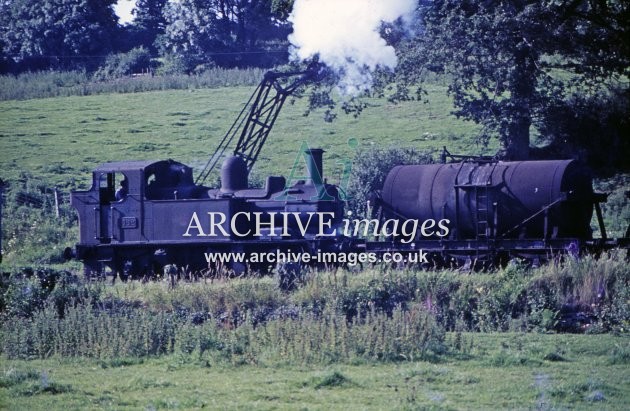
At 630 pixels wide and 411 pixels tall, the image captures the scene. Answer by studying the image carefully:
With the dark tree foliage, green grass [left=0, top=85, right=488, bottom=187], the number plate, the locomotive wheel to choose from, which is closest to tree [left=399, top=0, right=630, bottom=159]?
green grass [left=0, top=85, right=488, bottom=187]

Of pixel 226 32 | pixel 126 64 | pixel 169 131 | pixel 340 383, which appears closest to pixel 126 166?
pixel 226 32

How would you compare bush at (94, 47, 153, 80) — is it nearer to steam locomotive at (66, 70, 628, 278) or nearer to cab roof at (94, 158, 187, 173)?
cab roof at (94, 158, 187, 173)

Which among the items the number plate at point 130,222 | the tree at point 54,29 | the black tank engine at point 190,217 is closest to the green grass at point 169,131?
the tree at point 54,29

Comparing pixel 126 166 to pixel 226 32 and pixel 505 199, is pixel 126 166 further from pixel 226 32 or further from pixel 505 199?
pixel 505 199

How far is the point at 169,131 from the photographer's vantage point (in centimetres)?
3344

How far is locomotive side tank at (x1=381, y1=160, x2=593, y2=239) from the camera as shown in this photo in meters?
19.5

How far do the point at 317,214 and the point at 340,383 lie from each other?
34.4 feet

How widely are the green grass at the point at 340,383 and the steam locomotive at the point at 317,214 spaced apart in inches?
279

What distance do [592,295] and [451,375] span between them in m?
5.16

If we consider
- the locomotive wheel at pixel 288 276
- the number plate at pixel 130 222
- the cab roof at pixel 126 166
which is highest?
the cab roof at pixel 126 166

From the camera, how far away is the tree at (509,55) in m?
25.9

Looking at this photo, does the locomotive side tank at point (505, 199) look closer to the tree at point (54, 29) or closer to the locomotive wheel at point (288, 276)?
the locomotive wheel at point (288, 276)

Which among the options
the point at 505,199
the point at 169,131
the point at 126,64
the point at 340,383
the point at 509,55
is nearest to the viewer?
the point at 340,383

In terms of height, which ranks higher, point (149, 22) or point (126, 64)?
point (149, 22)
